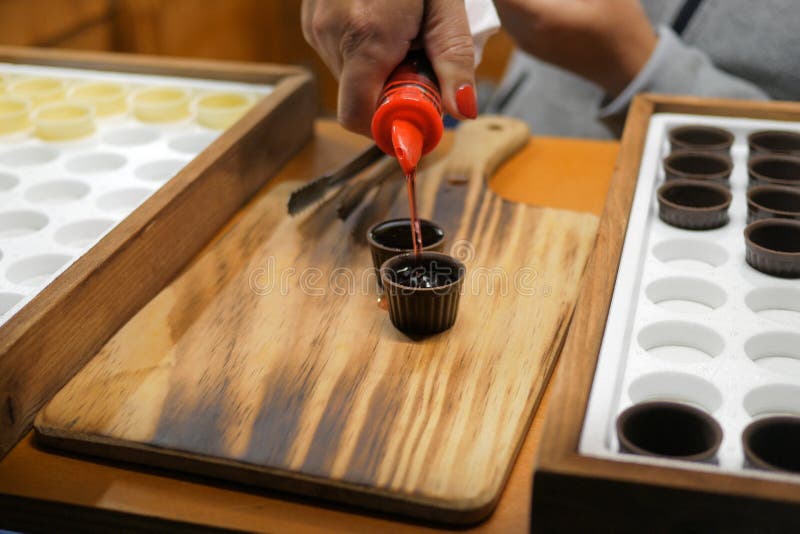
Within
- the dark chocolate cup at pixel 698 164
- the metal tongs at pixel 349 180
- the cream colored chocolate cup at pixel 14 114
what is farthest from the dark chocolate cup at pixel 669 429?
the cream colored chocolate cup at pixel 14 114

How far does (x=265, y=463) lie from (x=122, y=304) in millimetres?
304

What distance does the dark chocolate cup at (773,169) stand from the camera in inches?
39.6

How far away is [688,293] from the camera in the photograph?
866 millimetres

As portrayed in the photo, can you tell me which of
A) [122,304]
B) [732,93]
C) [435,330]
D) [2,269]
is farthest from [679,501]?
[732,93]

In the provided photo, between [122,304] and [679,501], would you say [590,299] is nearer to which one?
[679,501]

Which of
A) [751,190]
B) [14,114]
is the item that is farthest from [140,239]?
[751,190]

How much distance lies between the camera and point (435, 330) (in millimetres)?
862

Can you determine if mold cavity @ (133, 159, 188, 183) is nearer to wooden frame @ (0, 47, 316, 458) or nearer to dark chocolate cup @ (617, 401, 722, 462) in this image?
wooden frame @ (0, 47, 316, 458)

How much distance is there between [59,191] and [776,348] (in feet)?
2.77

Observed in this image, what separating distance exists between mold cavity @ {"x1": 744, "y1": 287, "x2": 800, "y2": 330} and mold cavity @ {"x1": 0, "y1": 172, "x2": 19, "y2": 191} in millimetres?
867

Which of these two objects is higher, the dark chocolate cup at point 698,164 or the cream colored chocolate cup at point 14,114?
the dark chocolate cup at point 698,164

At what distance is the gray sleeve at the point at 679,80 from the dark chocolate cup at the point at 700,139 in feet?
1.07

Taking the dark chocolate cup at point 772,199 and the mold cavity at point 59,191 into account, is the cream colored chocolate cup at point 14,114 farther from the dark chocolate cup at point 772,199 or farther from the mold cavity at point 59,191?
the dark chocolate cup at point 772,199

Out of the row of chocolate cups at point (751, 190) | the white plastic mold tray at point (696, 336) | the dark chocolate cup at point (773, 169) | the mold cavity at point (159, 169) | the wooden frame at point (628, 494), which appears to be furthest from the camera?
the mold cavity at point (159, 169)
